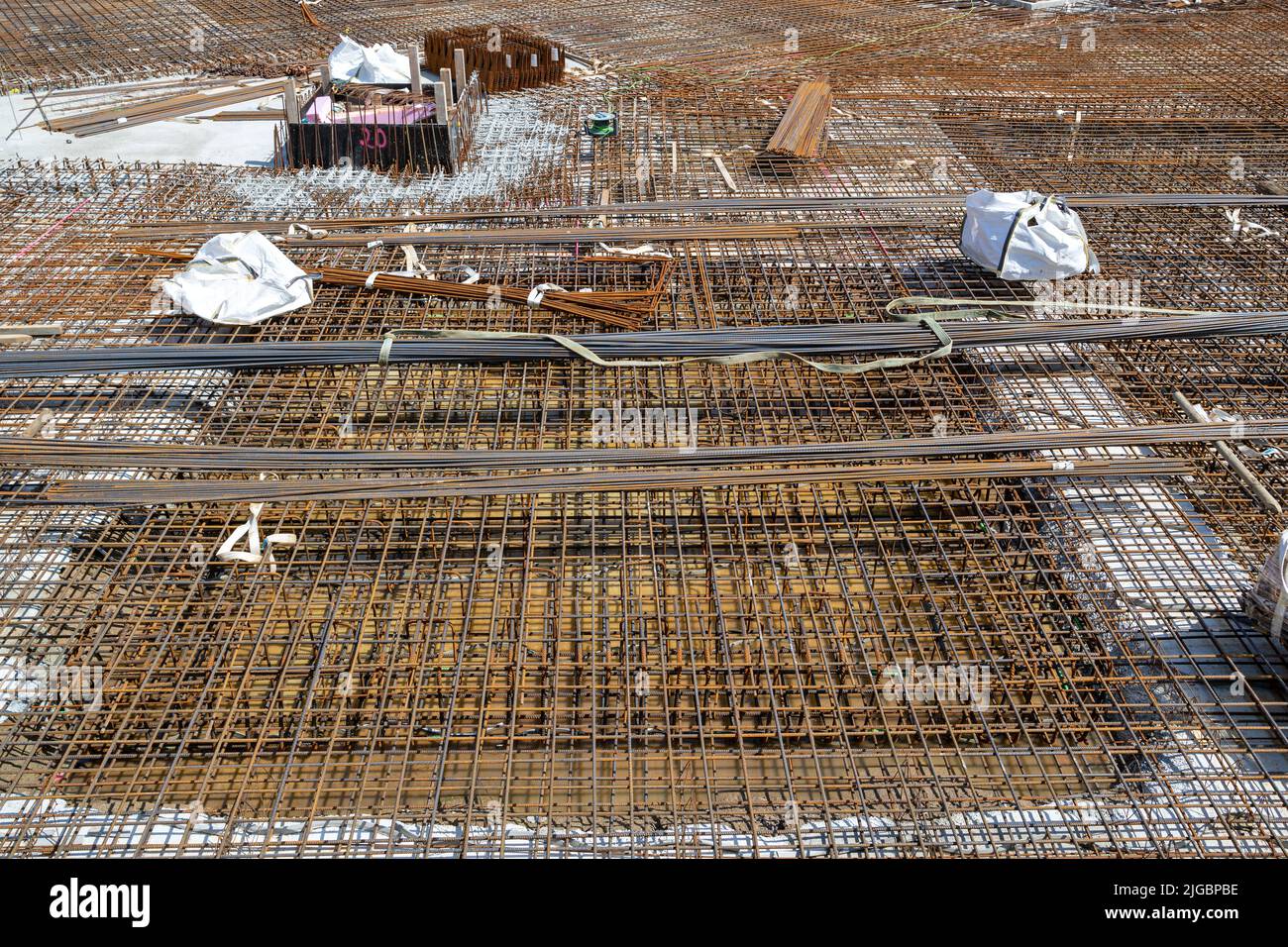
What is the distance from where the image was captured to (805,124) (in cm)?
1093

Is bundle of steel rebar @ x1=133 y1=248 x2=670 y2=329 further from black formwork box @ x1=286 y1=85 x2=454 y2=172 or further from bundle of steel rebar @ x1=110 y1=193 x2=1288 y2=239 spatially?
black formwork box @ x1=286 y1=85 x2=454 y2=172

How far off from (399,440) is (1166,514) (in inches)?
202

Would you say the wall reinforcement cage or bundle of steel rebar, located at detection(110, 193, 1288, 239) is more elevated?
the wall reinforcement cage

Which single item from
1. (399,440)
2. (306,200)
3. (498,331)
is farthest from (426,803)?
(306,200)

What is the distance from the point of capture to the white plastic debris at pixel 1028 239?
772 centimetres

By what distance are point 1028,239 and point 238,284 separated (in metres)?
6.42

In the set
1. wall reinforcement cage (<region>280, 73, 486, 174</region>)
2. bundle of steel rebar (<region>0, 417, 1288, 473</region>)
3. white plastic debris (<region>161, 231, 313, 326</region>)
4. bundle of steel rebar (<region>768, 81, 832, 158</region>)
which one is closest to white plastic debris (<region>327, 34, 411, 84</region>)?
wall reinforcement cage (<region>280, 73, 486, 174</region>)

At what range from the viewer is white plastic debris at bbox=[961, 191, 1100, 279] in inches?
304

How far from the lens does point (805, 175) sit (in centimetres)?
1005

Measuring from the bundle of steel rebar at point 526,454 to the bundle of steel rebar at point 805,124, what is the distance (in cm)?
540

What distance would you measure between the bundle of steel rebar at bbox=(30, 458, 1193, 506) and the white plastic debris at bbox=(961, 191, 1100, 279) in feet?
8.15

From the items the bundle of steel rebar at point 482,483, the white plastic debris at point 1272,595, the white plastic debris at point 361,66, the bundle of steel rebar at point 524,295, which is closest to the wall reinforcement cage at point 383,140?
the white plastic debris at point 361,66

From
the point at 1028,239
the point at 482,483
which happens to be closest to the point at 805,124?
the point at 1028,239

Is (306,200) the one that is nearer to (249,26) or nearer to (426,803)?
(426,803)
